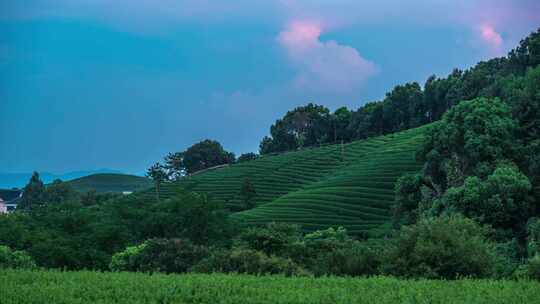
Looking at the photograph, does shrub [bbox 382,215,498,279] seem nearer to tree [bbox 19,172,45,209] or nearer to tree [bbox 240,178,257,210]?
tree [bbox 240,178,257,210]

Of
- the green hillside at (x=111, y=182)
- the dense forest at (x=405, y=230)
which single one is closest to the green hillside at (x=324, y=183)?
the dense forest at (x=405, y=230)

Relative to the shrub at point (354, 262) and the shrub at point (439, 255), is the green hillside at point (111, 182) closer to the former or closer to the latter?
the shrub at point (354, 262)

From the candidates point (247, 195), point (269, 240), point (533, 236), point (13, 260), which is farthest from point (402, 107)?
point (13, 260)

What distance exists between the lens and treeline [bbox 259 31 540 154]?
79438mm

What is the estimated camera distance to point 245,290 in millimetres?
12797

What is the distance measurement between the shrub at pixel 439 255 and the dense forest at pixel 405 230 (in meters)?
0.03

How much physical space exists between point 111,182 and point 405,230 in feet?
507

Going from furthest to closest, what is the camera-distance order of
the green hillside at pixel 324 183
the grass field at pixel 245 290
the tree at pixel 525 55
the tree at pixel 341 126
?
the tree at pixel 341 126
the tree at pixel 525 55
the green hillside at pixel 324 183
the grass field at pixel 245 290

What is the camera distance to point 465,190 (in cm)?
3142

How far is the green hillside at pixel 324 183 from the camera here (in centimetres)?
5347

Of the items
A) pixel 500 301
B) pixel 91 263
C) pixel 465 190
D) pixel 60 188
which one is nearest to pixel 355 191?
pixel 465 190

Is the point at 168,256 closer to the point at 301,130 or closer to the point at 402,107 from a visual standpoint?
the point at 402,107

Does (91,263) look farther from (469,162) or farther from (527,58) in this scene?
(527,58)

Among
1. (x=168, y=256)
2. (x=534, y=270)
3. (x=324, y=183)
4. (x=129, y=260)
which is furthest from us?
(x=324, y=183)
